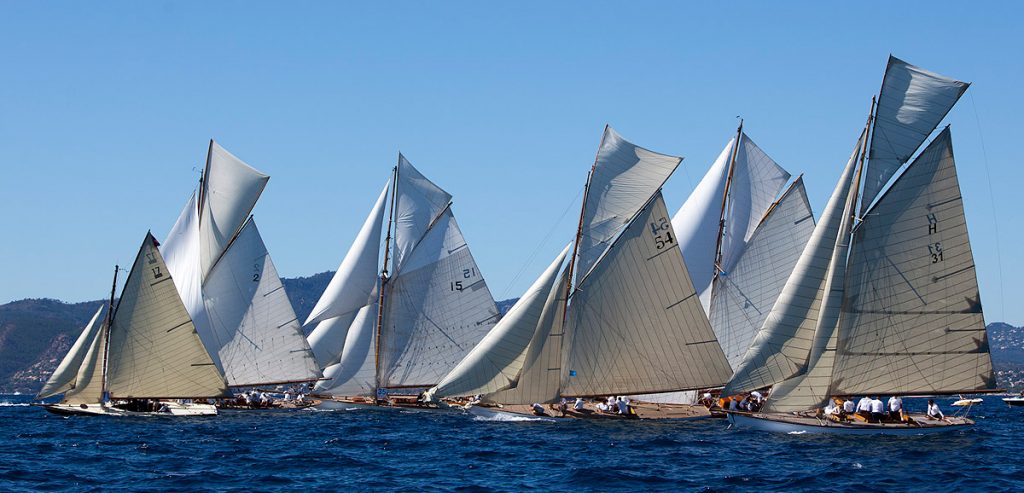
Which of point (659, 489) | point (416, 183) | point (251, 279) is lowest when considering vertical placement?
point (659, 489)

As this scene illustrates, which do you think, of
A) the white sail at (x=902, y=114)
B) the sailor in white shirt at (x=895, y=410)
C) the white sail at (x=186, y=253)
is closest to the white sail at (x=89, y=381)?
the white sail at (x=186, y=253)

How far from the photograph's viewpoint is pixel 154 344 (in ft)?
232

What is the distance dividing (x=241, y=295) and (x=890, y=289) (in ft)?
148

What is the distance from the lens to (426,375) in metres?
87.6

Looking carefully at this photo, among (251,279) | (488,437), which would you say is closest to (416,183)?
(251,279)

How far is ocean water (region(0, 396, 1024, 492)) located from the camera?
4350 cm

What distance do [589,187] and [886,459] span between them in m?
23.4

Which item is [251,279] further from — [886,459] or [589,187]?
[886,459]

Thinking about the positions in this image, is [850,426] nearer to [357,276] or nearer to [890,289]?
[890,289]

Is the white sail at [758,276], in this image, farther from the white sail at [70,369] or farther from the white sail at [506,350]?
the white sail at [70,369]

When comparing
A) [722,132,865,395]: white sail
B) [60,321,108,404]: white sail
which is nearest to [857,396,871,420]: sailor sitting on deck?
[722,132,865,395]: white sail

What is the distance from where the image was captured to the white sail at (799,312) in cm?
5734

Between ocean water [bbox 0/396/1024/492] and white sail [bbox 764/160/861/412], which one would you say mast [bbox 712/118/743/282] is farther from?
white sail [bbox 764/160/861/412]

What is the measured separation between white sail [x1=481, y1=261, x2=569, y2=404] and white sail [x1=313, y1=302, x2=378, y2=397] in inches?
940
